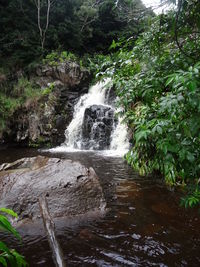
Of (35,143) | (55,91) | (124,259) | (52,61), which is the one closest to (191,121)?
(124,259)

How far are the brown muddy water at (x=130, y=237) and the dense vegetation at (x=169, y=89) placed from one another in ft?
4.12

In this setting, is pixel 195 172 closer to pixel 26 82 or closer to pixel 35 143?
pixel 35 143

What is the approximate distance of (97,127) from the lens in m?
11.5

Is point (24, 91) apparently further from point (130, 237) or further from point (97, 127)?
point (130, 237)

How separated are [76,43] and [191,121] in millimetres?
18711

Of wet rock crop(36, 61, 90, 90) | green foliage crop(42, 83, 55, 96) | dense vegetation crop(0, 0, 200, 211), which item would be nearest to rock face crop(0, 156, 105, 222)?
dense vegetation crop(0, 0, 200, 211)

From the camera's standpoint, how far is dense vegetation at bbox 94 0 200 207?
132cm

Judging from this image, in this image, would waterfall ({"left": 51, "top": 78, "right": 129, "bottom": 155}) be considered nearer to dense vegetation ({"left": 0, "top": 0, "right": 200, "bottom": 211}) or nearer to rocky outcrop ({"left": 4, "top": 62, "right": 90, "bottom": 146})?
rocky outcrop ({"left": 4, "top": 62, "right": 90, "bottom": 146})

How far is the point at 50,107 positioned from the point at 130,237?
37.1 ft

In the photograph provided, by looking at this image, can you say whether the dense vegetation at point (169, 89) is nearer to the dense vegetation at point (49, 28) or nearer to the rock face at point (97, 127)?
the rock face at point (97, 127)

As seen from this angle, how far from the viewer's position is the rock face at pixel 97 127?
36.6 feet

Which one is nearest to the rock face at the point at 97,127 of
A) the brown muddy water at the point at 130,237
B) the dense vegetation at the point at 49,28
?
the dense vegetation at the point at 49,28

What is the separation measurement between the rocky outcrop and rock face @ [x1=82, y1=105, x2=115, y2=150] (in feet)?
5.44

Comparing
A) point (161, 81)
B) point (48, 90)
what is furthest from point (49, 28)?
point (161, 81)
